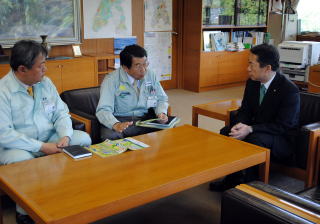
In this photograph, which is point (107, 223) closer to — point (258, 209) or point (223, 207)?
point (223, 207)

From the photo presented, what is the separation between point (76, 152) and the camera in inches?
93.8

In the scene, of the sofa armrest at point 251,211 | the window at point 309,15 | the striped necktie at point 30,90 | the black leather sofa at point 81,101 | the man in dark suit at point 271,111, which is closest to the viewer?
the sofa armrest at point 251,211

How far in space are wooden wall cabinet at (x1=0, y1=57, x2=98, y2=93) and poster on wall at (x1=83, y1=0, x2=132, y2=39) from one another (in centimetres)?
56

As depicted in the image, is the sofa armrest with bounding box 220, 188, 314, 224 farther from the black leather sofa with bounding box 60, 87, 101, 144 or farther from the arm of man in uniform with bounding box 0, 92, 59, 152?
the black leather sofa with bounding box 60, 87, 101, 144

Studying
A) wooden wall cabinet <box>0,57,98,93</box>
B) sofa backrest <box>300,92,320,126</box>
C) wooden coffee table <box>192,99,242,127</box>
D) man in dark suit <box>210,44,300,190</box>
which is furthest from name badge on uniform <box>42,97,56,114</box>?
wooden wall cabinet <box>0,57,98,93</box>

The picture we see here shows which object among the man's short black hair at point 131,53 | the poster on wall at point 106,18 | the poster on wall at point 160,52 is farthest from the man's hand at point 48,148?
the poster on wall at point 160,52

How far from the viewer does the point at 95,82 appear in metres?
5.89

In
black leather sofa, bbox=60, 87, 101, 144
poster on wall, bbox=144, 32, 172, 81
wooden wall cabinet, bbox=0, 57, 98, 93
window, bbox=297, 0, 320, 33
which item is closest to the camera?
black leather sofa, bbox=60, 87, 101, 144

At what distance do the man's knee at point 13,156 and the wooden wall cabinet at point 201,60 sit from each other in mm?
4844

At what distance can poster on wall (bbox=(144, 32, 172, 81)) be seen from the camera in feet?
22.3

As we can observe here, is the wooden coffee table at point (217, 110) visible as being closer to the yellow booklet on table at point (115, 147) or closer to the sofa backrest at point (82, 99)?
the sofa backrest at point (82, 99)

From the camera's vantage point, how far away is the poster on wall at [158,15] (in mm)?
6637

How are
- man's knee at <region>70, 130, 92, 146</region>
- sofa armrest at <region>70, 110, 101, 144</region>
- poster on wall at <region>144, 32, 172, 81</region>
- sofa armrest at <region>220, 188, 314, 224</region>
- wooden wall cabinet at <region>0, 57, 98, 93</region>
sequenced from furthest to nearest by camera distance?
1. poster on wall at <region>144, 32, 172, 81</region>
2. wooden wall cabinet at <region>0, 57, 98, 93</region>
3. sofa armrest at <region>70, 110, 101, 144</region>
4. man's knee at <region>70, 130, 92, 146</region>
5. sofa armrest at <region>220, 188, 314, 224</region>

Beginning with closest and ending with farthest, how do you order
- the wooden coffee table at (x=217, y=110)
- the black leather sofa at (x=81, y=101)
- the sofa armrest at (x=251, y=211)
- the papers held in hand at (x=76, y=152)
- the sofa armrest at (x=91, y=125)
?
the sofa armrest at (x=251, y=211) < the papers held in hand at (x=76, y=152) < the sofa armrest at (x=91, y=125) < the black leather sofa at (x=81, y=101) < the wooden coffee table at (x=217, y=110)
